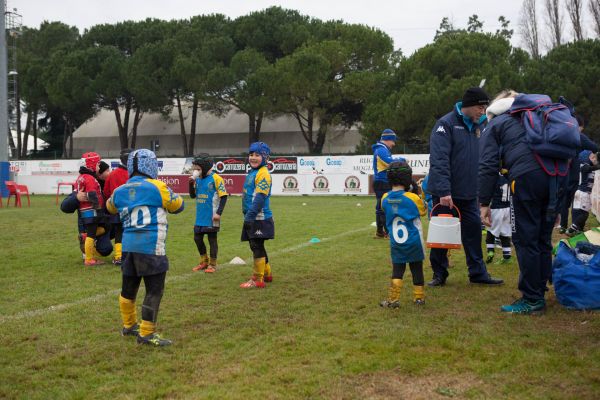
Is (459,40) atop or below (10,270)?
atop

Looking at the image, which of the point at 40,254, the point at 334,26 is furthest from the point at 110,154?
the point at 40,254

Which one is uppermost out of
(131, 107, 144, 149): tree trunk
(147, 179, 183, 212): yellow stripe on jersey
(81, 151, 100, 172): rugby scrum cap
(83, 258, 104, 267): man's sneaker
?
(131, 107, 144, 149): tree trunk

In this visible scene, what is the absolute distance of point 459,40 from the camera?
3566 centimetres

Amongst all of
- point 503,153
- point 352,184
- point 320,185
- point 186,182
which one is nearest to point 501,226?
point 503,153

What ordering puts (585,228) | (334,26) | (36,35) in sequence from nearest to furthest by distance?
1. (585,228)
2. (334,26)
3. (36,35)

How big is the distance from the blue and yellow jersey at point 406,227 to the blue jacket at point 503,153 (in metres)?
0.68

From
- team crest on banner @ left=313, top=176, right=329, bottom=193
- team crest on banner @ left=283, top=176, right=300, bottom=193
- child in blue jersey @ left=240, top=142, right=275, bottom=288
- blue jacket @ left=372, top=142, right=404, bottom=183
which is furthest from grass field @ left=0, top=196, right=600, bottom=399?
team crest on banner @ left=283, top=176, right=300, bottom=193

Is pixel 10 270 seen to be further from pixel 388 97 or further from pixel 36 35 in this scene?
pixel 36 35

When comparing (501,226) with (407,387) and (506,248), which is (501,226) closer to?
(506,248)

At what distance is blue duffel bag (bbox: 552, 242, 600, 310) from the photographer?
5.51 metres

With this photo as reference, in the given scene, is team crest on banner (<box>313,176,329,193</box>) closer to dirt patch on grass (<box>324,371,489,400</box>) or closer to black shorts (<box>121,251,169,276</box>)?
black shorts (<box>121,251,169,276</box>)

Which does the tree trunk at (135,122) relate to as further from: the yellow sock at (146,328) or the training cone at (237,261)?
the yellow sock at (146,328)

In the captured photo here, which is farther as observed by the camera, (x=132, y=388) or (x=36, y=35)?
(x=36, y=35)

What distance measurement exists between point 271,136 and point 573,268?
43920 mm
